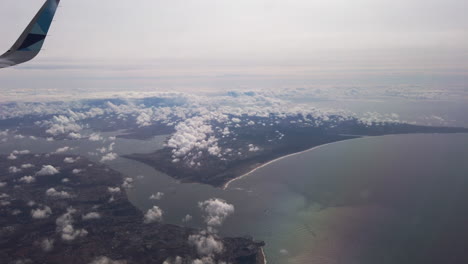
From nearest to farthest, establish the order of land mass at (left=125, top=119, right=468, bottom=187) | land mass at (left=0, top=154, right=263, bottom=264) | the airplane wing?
1. the airplane wing
2. land mass at (left=0, top=154, right=263, bottom=264)
3. land mass at (left=125, top=119, right=468, bottom=187)

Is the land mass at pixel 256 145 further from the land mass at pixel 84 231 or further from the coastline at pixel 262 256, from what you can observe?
the coastline at pixel 262 256

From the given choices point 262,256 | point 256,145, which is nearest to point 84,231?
point 262,256

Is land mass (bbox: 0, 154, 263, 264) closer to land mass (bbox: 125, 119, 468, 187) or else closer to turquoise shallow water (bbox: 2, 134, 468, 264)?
turquoise shallow water (bbox: 2, 134, 468, 264)

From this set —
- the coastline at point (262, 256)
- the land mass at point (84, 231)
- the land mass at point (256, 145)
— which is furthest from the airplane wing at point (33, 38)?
the land mass at point (256, 145)

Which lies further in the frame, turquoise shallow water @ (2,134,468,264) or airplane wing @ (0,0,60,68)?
turquoise shallow water @ (2,134,468,264)

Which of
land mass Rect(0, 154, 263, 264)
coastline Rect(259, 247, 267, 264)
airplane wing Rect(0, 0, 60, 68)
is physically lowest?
land mass Rect(0, 154, 263, 264)

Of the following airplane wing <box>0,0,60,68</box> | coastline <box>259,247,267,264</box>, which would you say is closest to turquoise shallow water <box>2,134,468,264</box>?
coastline <box>259,247,267,264</box>

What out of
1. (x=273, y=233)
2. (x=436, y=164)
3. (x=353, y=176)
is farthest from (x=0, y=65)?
(x=436, y=164)
